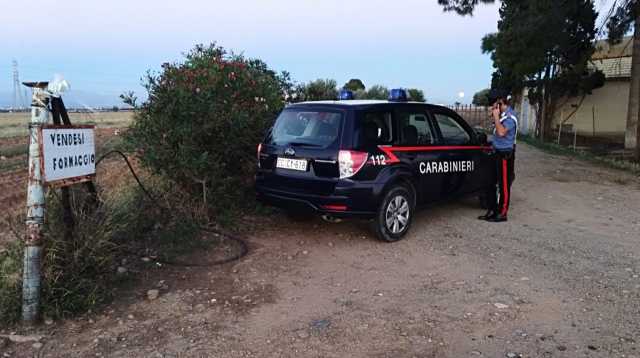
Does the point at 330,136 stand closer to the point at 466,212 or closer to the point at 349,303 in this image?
the point at 349,303

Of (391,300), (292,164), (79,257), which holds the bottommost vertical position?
(391,300)

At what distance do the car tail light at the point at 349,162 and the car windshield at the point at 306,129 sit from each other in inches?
7.8

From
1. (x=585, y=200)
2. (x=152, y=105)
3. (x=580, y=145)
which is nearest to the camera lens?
(x=152, y=105)

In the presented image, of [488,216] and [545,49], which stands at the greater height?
[545,49]

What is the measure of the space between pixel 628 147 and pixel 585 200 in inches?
390

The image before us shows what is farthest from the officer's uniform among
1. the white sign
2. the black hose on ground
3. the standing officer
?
the white sign

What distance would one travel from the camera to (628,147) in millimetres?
16781

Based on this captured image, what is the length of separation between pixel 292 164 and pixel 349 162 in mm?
671

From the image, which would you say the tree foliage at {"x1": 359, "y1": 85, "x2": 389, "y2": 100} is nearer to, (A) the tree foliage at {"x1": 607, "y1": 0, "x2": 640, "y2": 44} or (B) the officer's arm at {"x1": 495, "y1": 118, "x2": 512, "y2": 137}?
(A) the tree foliage at {"x1": 607, "y1": 0, "x2": 640, "y2": 44}

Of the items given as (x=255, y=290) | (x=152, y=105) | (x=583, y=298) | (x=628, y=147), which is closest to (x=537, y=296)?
(x=583, y=298)

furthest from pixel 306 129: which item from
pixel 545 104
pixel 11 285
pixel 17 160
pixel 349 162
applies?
pixel 545 104

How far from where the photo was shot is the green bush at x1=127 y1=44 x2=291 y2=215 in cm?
582

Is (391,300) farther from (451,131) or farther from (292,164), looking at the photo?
(451,131)

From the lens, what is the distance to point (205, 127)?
19.2ft
